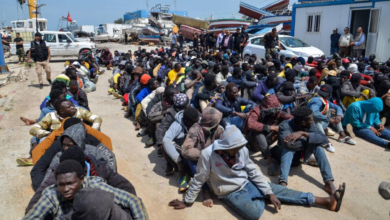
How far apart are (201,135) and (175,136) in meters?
0.51

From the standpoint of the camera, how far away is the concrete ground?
335 cm

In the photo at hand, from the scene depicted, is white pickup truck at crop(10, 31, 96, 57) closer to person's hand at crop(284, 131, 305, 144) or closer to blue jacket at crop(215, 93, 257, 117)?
blue jacket at crop(215, 93, 257, 117)

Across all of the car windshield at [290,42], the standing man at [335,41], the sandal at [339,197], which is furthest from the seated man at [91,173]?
the standing man at [335,41]

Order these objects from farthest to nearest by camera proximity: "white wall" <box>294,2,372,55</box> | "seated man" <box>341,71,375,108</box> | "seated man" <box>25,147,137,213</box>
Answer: "white wall" <box>294,2,372,55</box>, "seated man" <box>341,71,375,108</box>, "seated man" <box>25,147,137,213</box>

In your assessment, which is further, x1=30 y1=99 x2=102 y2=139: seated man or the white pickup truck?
the white pickup truck

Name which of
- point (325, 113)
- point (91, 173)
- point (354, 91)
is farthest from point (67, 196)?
point (354, 91)

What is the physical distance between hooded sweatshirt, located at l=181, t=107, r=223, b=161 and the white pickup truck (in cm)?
1677

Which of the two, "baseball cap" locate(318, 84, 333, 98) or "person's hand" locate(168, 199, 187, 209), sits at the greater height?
"baseball cap" locate(318, 84, 333, 98)

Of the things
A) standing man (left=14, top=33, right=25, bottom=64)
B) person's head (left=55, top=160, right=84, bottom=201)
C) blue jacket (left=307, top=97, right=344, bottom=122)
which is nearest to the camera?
person's head (left=55, top=160, right=84, bottom=201)

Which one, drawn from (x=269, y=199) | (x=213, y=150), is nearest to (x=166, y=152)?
(x=213, y=150)

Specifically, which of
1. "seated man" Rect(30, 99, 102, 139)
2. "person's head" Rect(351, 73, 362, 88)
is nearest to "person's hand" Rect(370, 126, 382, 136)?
"person's head" Rect(351, 73, 362, 88)

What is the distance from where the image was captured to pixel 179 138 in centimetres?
416

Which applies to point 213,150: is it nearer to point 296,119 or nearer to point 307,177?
point 296,119

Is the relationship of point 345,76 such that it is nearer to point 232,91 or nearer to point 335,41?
point 232,91
